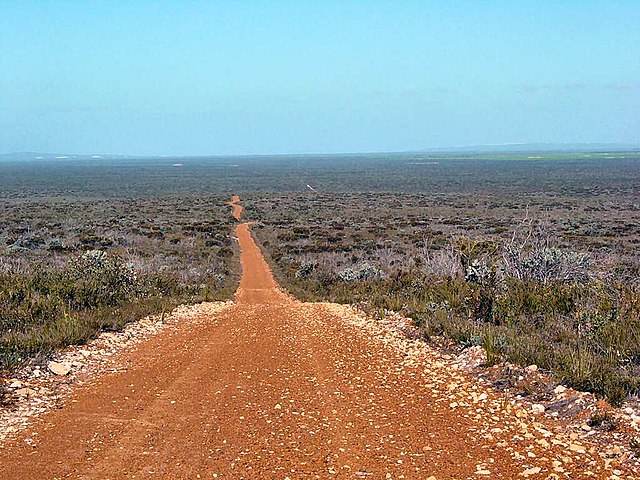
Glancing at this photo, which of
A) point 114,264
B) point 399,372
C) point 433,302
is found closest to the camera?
point 399,372

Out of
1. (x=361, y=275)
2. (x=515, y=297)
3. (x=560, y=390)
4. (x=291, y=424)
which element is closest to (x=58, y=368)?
(x=291, y=424)

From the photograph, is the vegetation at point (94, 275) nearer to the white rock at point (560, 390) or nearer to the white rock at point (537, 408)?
the white rock at point (537, 408)

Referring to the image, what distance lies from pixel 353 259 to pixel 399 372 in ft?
60.2

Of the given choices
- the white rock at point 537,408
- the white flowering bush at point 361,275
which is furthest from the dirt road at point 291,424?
the white flowering bush at point 361,275

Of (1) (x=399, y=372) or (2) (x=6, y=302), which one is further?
(2) (x=6, y=302)

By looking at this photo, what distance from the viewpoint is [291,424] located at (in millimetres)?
5680

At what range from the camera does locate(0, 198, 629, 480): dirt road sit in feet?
15.5

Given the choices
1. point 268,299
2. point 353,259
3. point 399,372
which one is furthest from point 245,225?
point 399,372

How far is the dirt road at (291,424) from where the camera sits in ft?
15.5

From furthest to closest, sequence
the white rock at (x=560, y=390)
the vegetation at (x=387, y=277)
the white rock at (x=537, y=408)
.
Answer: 1. the vegetation at (x=387, y=277)
2. the white rock at (x=560, y=390)
3. the white rock at (x=537, y=408)

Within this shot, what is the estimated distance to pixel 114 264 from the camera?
532 inches

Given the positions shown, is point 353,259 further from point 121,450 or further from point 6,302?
point 121,450

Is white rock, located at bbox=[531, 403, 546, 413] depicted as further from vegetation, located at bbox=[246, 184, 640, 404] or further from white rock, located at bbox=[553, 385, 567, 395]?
vegetation, located at bbox=[246, 184, 640, 404]

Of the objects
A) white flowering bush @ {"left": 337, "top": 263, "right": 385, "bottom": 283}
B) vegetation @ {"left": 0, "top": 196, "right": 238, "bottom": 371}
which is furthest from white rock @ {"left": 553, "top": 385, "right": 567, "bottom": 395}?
white flowering bush @ {"left": 337, "top": 263, "right": 385, "bottom": 283}
